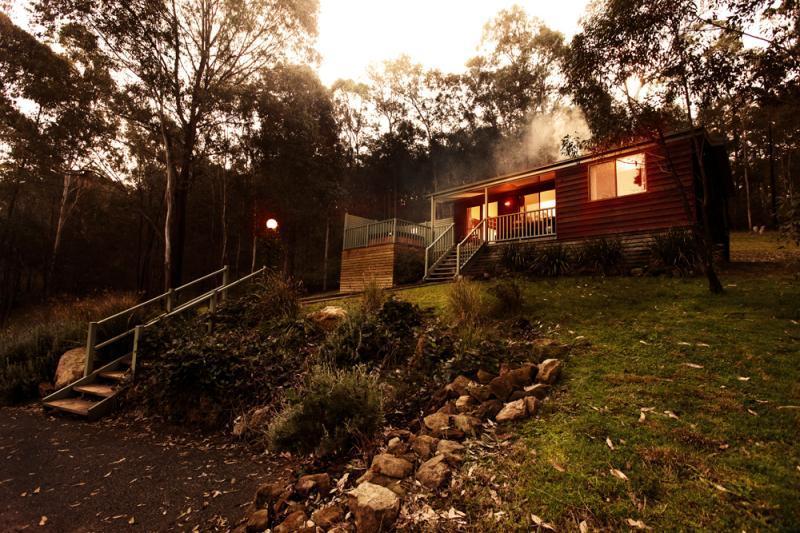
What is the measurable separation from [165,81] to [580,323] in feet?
47.4

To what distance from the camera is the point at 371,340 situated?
5.74 metres

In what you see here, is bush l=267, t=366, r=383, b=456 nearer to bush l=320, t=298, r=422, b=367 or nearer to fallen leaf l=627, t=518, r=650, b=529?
bush l=320, t=298, r=422, b=367

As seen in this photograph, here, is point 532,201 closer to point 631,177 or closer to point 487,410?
point 631,177

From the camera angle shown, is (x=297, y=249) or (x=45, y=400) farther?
(x=297, y=249)

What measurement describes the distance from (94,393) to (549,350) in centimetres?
700

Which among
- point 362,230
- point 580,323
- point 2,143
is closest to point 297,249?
point 362,230

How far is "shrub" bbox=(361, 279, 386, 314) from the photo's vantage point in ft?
22.7

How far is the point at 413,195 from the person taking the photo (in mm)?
34312

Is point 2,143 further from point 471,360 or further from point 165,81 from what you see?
point 471,360

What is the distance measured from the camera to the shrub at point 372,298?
22.7 feet

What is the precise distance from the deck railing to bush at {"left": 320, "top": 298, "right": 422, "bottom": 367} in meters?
10.0

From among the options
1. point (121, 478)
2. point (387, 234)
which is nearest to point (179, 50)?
point (387, 234)

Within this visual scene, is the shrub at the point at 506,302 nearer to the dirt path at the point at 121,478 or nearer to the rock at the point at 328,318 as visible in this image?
the rock at the point at 328,318

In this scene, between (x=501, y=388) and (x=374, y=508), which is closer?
(x=374, y=508)
